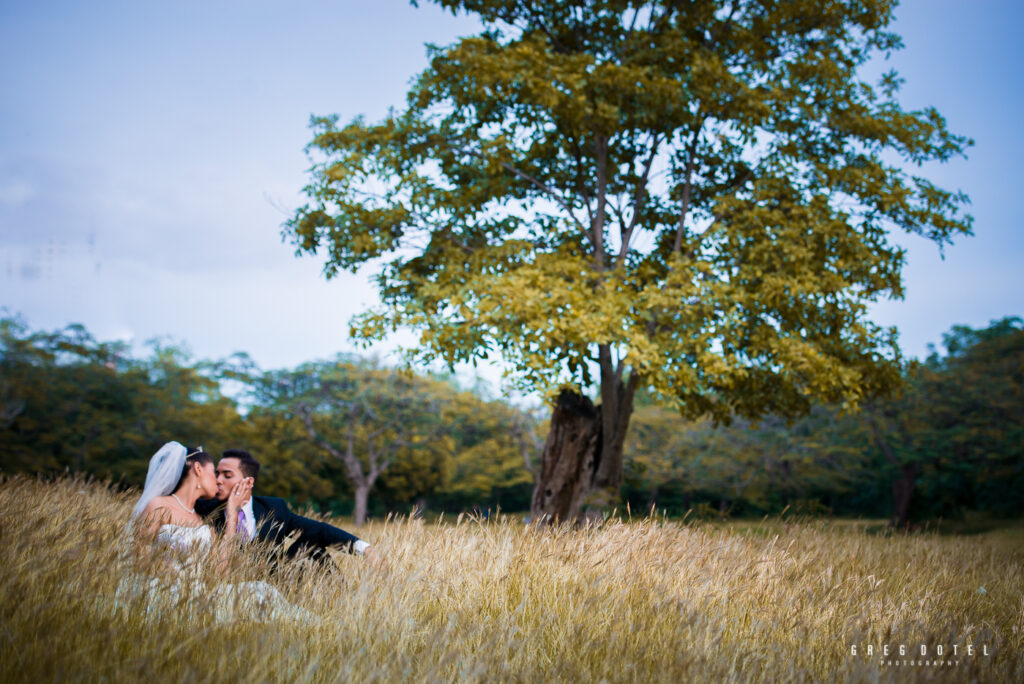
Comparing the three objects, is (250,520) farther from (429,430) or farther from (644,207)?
(429,430)

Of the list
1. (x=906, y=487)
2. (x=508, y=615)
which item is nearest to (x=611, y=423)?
(x=508, y=615)

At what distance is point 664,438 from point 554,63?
27409mm

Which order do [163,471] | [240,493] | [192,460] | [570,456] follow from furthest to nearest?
1. [570,456]
2. [240,493]
3. [192,460]
4. [163,471]

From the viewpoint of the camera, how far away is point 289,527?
16.0ft

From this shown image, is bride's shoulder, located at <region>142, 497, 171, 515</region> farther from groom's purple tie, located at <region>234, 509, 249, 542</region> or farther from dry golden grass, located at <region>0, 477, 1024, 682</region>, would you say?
groom's purple tie, located at <region>234, 509, 249, 542</region>

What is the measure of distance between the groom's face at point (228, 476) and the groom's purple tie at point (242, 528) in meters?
0.17

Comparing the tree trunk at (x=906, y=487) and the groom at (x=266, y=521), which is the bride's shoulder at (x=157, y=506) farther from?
the tree trunk at (x=906, y=487)

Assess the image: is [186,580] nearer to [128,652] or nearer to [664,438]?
[128,652]

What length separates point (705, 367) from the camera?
872 centimetres

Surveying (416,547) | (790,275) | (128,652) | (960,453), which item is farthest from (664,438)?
(128,652)

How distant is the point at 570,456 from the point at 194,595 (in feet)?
27.8

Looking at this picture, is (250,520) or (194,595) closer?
(194,595)

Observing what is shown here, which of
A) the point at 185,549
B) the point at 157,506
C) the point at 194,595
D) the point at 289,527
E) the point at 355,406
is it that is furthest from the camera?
the point at 355,406

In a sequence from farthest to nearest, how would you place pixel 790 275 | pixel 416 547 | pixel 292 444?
pixel 292 444 < pixel 790 275 < pixel 416 547
